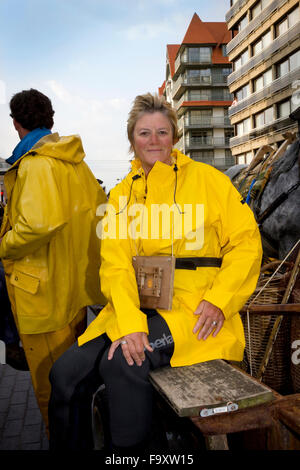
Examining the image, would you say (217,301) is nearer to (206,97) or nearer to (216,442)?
(216,442)

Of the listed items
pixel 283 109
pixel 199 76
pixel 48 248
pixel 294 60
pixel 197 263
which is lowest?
pixel 197 263

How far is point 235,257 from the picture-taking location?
2203mm

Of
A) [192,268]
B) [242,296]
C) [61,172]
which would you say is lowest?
[242,296]

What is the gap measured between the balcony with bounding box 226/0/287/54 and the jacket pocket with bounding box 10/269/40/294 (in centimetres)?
3712

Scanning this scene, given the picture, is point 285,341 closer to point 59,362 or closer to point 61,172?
point 59,362

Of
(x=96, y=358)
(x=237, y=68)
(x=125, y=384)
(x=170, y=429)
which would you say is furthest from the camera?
(x=237, y=68)

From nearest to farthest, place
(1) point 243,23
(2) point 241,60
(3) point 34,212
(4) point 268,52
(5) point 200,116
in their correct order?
(3) point 34,212
(4) point 268,52
(1) point 243,23
(2) point 241,60
(5) point 200,116

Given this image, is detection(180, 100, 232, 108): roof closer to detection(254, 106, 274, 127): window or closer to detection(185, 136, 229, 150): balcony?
detection(185, 136, 229, 150): balcony

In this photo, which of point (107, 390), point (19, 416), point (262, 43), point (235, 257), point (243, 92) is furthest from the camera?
point (243, 92)

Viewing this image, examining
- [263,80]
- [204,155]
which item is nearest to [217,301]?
[263,80]

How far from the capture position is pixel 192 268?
2229 millimetres

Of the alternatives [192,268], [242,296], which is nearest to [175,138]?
[192,268]

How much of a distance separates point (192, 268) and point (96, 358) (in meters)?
0.76

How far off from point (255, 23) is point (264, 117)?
30.4ft
